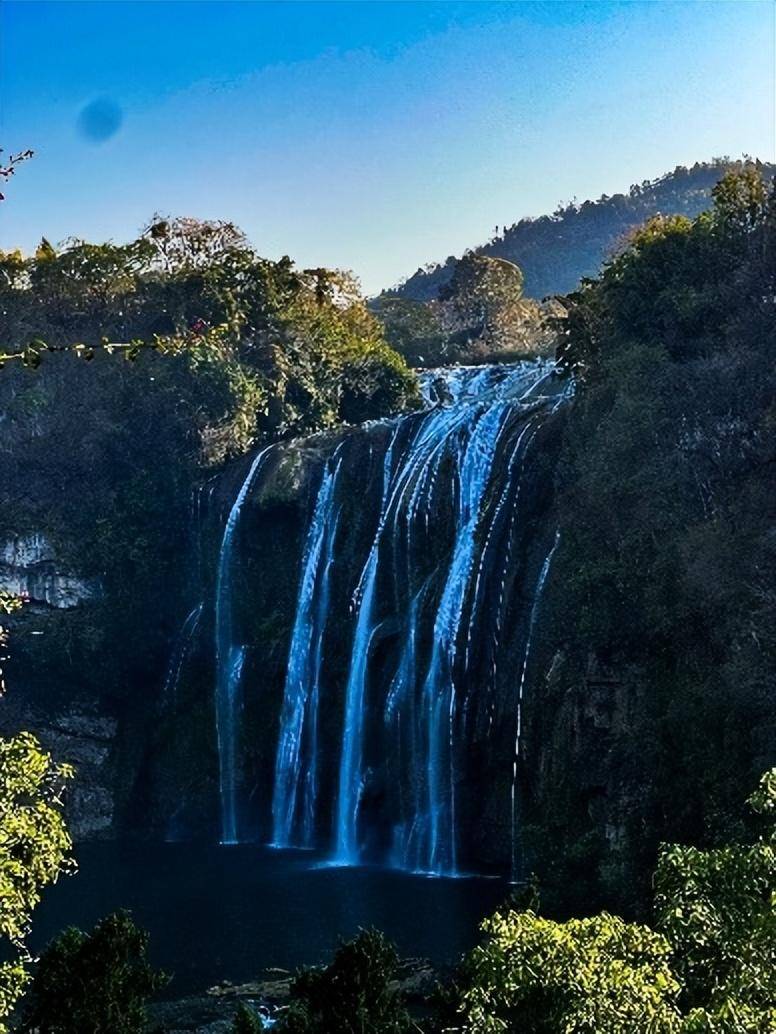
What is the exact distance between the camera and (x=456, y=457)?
96.5 feet

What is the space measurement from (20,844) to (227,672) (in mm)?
23563

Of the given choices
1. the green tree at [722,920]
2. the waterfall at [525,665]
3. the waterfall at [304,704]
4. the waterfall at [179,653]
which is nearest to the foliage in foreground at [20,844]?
the green tree at [722,920]

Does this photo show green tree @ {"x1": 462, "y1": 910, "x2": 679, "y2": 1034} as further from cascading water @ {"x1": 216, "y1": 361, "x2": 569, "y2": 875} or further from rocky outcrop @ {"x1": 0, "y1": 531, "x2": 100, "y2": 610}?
rocky outcrop @ {"x1": 0, "y1": 531, "x2": 100, "y2": 610}

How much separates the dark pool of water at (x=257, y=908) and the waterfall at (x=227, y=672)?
3562 millimetres

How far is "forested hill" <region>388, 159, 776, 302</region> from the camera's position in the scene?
8669 centimetres

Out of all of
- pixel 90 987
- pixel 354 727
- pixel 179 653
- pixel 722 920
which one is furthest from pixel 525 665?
pixel 722 920

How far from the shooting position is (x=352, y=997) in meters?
8.81

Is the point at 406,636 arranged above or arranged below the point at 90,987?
above

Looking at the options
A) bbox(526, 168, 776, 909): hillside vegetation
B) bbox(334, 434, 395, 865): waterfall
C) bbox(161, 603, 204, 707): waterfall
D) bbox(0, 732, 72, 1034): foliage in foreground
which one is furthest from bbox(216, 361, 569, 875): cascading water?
bbox(0, 732, 72, 1034): foliage in foreground

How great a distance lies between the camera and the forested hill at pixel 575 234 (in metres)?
86.7

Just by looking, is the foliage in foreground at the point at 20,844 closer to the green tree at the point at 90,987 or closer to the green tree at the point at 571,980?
the green tree at the point at 90,987

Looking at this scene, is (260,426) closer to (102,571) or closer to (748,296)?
(102,571)

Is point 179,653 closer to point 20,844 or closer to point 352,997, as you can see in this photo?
point 20,844

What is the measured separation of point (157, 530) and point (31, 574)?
4.06m
